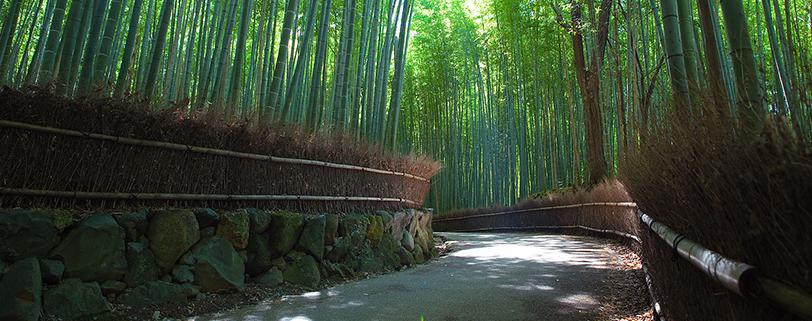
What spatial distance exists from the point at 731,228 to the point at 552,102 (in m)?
10.0

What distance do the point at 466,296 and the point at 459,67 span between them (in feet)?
34.7

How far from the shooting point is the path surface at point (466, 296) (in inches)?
118

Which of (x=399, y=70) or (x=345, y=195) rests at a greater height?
(x=399, y=70)

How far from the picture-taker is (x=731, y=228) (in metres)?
1.16

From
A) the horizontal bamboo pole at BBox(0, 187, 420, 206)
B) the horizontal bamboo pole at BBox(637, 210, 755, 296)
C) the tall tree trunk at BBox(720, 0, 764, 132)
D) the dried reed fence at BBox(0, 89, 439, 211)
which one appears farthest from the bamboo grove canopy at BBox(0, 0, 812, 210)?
the horizontal bamboo pole at BBox(0, 187, 420, 206)

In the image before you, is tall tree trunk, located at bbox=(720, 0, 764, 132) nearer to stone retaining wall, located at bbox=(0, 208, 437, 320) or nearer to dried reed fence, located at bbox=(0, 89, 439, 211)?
stone retaining wall, located at bbox=(0, 208, 437, 320)

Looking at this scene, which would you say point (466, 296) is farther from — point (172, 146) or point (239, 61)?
point (239, 61)

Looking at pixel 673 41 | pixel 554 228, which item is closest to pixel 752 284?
pixel 673 41

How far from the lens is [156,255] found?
3.17m

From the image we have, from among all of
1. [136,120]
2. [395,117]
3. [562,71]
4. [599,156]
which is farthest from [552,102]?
[136,120]

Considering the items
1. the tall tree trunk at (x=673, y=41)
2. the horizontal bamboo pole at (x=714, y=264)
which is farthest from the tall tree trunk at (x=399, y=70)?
the horizontal bamboo pole at (x=714, y=264)

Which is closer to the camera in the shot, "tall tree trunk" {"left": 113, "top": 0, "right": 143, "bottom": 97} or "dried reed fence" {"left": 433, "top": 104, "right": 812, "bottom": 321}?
"dried reed fence" {"left": 433, "top": 104, "right": 812, "bottom": 321}

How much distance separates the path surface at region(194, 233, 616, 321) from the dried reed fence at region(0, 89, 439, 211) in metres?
0.98

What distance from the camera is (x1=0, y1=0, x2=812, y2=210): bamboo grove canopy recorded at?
2.57 meters
